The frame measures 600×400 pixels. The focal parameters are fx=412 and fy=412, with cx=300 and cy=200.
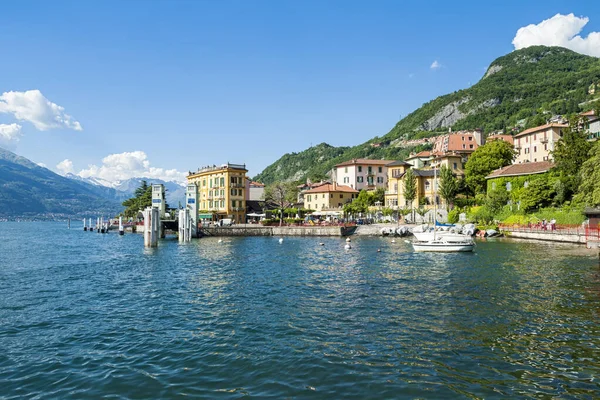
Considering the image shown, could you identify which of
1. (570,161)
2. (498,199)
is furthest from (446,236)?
(498,199)

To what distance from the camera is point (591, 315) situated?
18.3 meters

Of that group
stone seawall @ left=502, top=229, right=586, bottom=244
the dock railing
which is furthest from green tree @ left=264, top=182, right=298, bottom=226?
stone seawall @ left=502, top=229, right=586, bottom=244

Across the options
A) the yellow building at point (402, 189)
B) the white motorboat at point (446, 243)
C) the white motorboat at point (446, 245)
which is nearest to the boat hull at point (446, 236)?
the white motorboat at point (446, 243)

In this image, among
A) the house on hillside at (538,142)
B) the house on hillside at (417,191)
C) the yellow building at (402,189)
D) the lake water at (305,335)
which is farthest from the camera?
the house on hillside at (538,142)

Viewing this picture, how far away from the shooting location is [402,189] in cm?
9550

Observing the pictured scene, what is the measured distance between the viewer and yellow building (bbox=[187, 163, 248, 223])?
334ft

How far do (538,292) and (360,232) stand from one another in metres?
→ 57.4

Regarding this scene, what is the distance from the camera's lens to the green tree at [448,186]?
86312 millimetres

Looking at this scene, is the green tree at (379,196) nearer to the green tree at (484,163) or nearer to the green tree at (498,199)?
the green tree at (484,163)

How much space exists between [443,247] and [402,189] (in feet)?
164

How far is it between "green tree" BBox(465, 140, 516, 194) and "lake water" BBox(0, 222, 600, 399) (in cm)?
5883

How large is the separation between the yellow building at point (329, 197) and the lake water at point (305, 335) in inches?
3022

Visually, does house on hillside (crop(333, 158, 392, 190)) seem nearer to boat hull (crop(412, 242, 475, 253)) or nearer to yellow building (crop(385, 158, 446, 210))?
yellow building (crop(385, 158, 446, 210))

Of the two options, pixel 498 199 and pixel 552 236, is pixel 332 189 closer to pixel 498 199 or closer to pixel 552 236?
pixel 498 199
